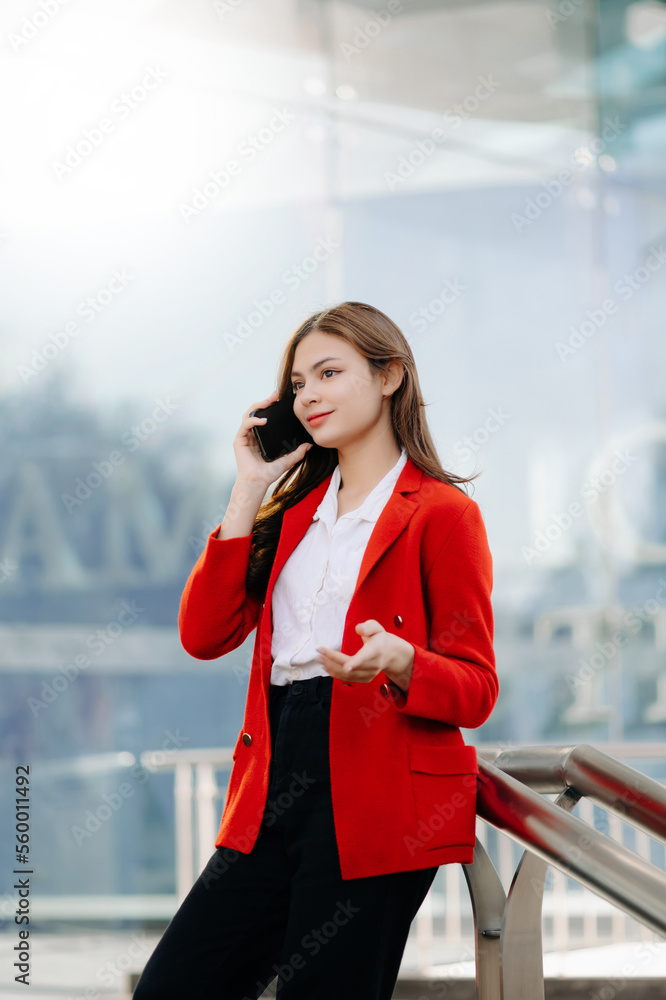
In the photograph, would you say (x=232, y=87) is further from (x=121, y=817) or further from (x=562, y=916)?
(x=562, y=916)

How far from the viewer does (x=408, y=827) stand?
1.25 m

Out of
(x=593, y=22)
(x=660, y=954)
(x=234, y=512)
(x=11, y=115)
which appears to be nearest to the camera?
(x=234, y=512)

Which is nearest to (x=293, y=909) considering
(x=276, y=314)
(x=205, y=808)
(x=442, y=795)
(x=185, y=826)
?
(x=442, y=795)

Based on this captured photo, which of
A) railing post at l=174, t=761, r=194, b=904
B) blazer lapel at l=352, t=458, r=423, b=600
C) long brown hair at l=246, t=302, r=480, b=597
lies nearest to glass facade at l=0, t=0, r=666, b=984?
railing post at l=174, t=761, r=194, b=904

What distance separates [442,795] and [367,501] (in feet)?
1.37

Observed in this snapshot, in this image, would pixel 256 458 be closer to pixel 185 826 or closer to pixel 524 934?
pixel 524 934

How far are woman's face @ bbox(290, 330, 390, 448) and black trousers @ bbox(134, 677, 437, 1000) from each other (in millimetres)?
364

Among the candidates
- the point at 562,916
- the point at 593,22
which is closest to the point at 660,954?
the point at 562,916

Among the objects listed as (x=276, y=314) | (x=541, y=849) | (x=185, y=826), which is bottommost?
(x=185, y=826)

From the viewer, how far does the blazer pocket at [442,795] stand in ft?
4.14

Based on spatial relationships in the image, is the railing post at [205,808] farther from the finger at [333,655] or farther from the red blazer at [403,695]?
the finger at [333,655]

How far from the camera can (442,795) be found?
1.29 meters

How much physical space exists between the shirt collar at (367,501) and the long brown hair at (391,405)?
0.04 meters

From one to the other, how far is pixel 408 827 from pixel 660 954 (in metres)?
2.54
